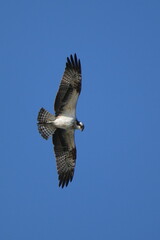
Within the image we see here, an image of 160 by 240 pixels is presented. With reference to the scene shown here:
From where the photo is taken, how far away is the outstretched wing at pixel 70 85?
42.5ft

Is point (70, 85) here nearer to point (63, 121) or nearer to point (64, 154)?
point (63, 121)

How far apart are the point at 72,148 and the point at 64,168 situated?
56 cm

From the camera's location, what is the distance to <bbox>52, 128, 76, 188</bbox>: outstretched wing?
1373 centimetres

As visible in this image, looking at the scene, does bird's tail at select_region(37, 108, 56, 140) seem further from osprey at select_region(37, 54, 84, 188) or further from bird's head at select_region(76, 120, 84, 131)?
bird's head at select_region(76, 120, 84, 131)

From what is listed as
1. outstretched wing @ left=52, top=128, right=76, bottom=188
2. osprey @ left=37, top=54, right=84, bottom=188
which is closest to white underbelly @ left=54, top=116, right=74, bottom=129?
osprey @ left=37, top=54, right=84, bottom=188

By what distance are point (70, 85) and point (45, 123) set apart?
1169mm

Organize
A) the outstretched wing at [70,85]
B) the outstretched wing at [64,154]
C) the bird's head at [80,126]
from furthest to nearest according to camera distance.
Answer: the outstretched wing at [64,154] < the bird's head at [80,126] < the outstretched wing at [70,85]

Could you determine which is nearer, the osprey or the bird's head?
the osprey

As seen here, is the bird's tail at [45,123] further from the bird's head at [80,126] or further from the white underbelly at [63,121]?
the bird's head at [80,126]

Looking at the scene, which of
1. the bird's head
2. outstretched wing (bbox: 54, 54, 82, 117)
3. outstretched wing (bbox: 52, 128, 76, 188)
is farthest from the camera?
outstretched wing (bbox: 52, 128, 76, 188)

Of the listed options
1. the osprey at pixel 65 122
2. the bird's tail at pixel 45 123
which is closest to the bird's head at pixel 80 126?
the osprey at pixel 65 122

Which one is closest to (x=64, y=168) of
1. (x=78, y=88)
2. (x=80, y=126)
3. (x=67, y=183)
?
(x=67, y=183)

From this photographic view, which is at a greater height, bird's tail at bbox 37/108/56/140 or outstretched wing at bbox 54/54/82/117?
outstretched wing at bbox 54/54/82/117

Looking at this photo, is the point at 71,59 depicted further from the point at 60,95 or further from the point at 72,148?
the point at 72,148
